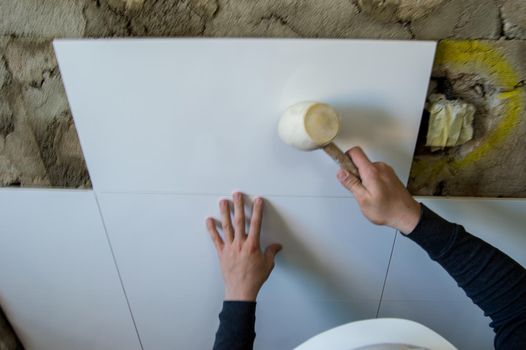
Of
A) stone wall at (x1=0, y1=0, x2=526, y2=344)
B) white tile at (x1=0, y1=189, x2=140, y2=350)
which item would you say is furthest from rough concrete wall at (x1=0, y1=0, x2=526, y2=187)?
white tile at (x1=0, y1=189, x2=140, y2=350)

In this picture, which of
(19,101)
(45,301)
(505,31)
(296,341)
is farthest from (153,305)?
(505,31)

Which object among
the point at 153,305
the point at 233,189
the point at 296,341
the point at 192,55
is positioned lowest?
the point at 296,341

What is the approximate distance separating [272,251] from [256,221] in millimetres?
91

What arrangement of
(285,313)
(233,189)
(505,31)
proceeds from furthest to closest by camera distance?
1. (285,313)
2. (233,189)
3. (505,31)

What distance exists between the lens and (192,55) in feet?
1.57

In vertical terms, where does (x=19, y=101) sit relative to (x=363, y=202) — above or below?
above

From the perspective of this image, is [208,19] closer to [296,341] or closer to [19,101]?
[19,101]

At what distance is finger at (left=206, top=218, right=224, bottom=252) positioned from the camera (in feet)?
2.06

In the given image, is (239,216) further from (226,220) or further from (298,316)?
(298,316)

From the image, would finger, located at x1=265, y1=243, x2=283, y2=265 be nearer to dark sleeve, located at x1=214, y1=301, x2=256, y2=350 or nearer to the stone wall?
dark sleeve, located at x1=214, y1=301, x2=256, y2=350

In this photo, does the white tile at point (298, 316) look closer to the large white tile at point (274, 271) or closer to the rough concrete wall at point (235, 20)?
the large white tile at point (274, 271)

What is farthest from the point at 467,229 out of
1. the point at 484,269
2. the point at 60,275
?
the point at 60,275

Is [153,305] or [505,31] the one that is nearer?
[505,31]

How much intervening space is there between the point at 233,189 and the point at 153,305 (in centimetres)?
43
